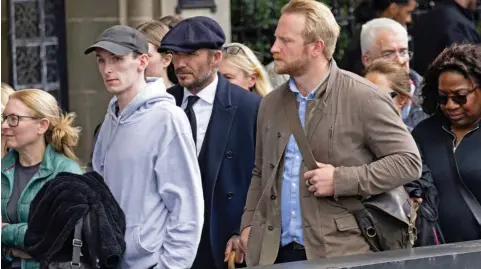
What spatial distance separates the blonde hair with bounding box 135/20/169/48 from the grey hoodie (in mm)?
1675

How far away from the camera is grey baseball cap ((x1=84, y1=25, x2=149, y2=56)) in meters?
6.37

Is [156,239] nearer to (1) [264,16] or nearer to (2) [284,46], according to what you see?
(2) [284,46]

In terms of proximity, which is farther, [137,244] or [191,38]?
[191,38]

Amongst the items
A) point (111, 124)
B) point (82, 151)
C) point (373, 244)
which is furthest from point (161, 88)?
point (82, 151)

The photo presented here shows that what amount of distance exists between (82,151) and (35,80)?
2.13ft

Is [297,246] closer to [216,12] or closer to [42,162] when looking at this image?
[42,162]

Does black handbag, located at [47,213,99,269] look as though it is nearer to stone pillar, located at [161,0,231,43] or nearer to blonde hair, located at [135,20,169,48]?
blonde hair, located at [135,20,169,48]

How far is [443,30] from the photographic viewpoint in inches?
416

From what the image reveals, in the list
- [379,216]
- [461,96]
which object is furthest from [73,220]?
[461,96]

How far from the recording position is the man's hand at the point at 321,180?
5953 millimetres

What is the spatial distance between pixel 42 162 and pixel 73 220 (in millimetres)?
1063

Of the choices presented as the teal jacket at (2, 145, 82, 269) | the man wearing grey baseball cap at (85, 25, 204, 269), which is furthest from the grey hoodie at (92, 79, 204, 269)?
the teal jacket at (2, 145, 82, 269)

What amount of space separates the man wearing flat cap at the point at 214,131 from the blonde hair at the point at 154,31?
78cm

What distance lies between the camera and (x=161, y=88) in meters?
6.41
